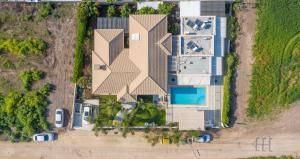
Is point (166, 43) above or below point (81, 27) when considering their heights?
below

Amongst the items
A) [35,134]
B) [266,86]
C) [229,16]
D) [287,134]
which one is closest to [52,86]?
[35,134]

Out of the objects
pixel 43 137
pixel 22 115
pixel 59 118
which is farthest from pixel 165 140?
pixel 22 115

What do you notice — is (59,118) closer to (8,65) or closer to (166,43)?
(8,65)

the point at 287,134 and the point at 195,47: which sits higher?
the point at 195,47

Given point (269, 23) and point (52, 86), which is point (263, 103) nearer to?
point (269, 23)

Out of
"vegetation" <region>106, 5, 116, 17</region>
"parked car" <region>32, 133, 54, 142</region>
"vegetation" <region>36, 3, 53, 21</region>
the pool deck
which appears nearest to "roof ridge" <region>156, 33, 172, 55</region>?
the pool deck

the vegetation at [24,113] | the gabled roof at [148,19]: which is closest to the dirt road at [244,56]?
the gabled roof at [148,19]

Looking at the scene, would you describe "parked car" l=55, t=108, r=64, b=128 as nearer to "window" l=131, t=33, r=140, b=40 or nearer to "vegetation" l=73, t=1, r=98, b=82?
"vegetation" l=73, t=1, r=98, b=82
